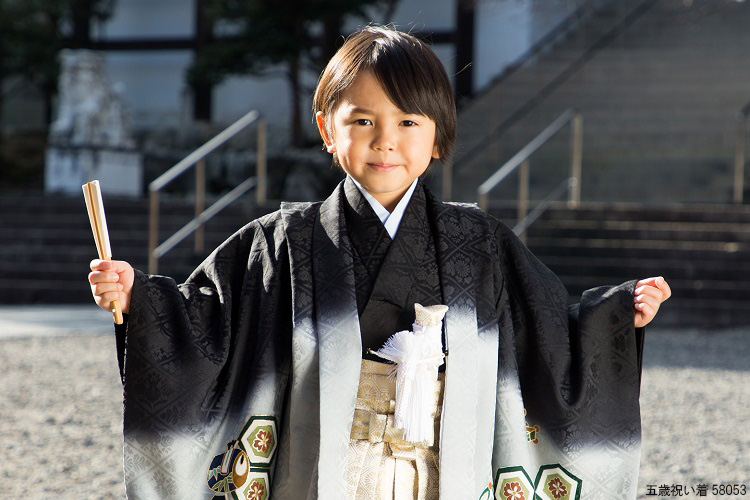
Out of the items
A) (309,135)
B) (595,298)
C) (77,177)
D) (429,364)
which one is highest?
(309,135)

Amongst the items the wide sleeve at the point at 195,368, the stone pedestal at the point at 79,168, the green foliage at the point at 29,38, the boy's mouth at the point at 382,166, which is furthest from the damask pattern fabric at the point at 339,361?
the green foliage at the point at 29,38

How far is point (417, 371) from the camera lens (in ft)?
6.20

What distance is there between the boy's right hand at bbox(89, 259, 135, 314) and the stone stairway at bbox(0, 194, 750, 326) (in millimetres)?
6121

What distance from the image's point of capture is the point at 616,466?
2.13 meters

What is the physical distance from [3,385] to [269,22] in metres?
8.58

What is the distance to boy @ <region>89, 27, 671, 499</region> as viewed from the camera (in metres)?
1.92

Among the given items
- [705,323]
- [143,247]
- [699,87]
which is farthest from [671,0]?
[143,247]

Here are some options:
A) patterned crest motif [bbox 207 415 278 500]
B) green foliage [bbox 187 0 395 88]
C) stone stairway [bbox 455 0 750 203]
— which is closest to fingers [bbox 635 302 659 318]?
patterned crest motif [bbox 207 415 278 500]

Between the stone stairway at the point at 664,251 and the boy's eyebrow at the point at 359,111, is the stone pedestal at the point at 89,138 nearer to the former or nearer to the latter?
the stone stairway at the point at 664,251

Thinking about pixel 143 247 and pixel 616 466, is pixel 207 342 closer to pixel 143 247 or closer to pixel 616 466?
pixel 616 466

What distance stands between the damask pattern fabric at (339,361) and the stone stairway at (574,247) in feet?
18.3

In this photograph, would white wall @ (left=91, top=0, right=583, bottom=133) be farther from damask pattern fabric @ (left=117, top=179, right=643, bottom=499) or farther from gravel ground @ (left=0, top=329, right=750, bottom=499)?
damask pattern fabric @ (left=117, top=179, right=643, bottom=499)

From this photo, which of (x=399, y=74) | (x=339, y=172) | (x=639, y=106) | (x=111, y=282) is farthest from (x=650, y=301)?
(x=339, y=172)

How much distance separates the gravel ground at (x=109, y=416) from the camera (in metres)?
3.56
